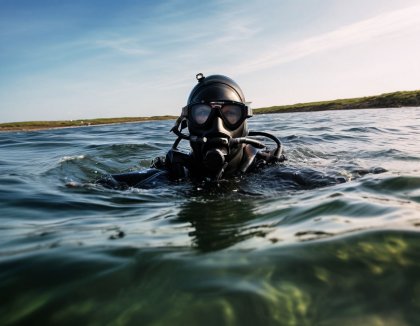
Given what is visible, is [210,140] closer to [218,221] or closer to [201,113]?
[201,113]

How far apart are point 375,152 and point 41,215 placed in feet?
19.4

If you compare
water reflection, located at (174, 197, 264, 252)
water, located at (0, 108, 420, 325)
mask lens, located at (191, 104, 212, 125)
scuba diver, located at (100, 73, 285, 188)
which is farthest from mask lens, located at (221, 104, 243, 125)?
water reflection, located at (174, 197, 264, 252)

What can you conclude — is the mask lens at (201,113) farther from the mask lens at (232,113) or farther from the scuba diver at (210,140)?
the mask lens at (232,113)

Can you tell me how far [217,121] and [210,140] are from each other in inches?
11.4

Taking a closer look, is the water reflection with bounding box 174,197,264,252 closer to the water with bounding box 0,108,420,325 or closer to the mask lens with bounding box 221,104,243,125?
the water with bounding box 0,108,420,325

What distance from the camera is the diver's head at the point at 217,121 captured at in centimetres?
436

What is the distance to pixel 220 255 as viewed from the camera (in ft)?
6.88

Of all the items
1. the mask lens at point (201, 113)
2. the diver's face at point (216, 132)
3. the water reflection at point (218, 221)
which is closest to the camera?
the water reflection at point (218, 221)

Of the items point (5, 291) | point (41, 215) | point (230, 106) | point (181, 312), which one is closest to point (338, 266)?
point (181, 312)

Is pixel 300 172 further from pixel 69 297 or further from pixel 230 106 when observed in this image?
pixel 69 297

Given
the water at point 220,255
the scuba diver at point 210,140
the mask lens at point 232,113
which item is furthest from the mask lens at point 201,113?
the water at point 220,255

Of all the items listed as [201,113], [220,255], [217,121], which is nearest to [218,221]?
[220,255]

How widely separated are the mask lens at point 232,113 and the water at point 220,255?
0.88m

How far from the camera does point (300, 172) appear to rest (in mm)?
4504
